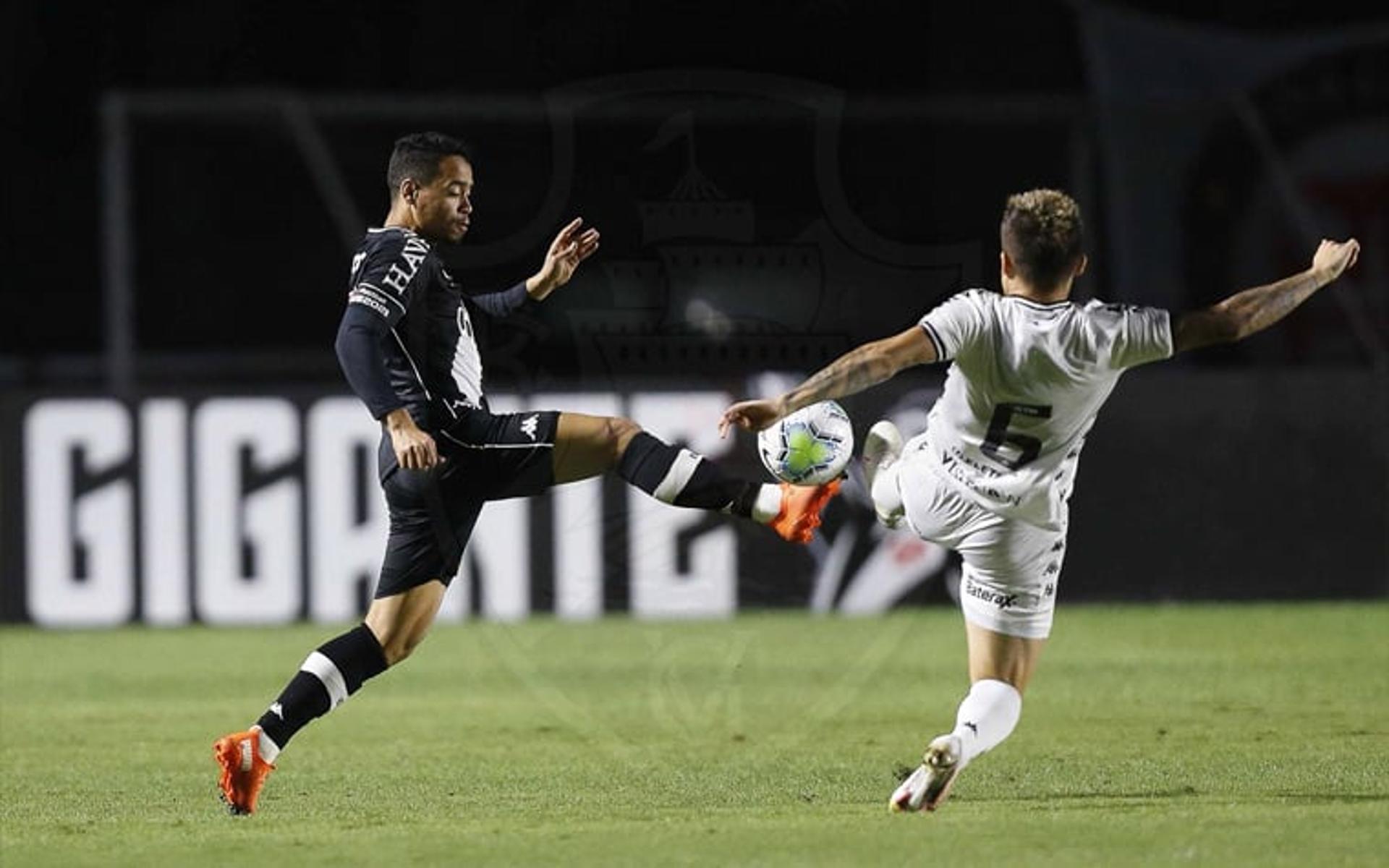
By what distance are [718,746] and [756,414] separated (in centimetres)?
322

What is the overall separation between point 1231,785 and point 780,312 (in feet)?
28.7

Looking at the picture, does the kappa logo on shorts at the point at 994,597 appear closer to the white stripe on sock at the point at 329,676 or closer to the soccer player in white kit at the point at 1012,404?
the soccer player in white kit at the point at 1012,404

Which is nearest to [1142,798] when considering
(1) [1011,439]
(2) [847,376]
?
(1) [1011,439]

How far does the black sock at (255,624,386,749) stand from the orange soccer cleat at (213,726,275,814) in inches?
5.0

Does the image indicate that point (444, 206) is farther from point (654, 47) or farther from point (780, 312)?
point (654, 47)

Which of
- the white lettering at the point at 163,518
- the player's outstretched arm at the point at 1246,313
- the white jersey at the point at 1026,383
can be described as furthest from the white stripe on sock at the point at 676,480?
the white lettering at the point at 163,518

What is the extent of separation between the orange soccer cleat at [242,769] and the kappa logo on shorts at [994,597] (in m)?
2.32

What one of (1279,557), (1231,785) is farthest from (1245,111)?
(1231,785)

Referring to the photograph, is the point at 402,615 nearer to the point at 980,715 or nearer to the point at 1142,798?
the point at 980,715

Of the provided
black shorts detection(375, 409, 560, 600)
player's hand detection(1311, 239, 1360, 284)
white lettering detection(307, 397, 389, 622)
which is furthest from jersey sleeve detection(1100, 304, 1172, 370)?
white lettering detection(307, 397, 389, 622)

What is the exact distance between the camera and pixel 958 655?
13.8 meters

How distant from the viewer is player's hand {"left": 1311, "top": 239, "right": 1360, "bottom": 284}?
24.7 ft

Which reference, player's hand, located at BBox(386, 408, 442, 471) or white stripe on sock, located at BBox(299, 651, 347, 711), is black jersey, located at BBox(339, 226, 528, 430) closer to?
player's hand, located at BBox(386, 408, 442, 471)

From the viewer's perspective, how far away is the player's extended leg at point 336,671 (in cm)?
795
